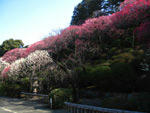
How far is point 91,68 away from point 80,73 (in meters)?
0.82

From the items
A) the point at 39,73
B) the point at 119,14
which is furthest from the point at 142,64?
the point at 39,73

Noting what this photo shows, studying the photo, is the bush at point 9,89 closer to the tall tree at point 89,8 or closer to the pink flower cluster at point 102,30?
the pink flower cluster at point 102,30

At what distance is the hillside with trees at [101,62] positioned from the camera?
29.0 feet

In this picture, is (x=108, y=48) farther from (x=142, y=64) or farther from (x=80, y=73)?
(x=142, y=64)

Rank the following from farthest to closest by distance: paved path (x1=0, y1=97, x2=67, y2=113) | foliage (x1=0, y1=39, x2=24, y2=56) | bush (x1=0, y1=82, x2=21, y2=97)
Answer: foliage (x1=0, y1=39, x2=24, y2=56) < bush (x1=0, y1=82, x2=21, y2=97) < paved path (x1=0, y1=97, x2=67, y2=113)

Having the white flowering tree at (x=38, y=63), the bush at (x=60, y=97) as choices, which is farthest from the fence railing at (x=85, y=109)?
the white flowering tree at (x=38, y=63)

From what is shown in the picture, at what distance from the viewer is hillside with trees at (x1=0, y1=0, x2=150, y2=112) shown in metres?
8.84

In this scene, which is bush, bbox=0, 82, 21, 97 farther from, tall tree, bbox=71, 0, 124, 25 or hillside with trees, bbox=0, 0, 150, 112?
tall tree, bbox=71, 0, 124, 25

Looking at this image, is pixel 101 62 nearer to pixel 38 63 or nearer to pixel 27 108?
pixel 38 63

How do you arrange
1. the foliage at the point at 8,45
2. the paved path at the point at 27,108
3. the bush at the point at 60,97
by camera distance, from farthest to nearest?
the foliage at the point at 8,45
the bush at the point at 60,97
the paved path at the point at 27,108

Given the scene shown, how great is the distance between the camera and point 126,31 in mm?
12148

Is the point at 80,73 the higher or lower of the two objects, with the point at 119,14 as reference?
lower

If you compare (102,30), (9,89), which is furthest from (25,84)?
(102,30)

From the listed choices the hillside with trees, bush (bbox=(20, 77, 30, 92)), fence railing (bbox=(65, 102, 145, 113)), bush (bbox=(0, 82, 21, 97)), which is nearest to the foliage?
bush (bbox=(0, 82, 21, 97))
